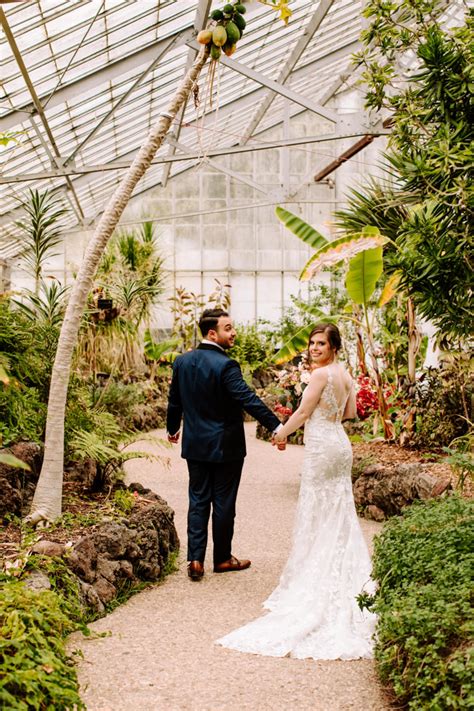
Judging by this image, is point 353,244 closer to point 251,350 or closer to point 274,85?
point 274,85

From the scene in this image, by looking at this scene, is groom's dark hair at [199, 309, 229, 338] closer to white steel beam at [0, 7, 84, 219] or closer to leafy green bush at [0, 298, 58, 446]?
leafy green bush at [0, 298, 58, 446]

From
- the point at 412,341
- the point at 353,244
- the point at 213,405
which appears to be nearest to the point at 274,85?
the point at 412,341

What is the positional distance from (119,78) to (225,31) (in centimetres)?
688

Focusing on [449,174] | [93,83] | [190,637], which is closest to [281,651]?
[190,637]

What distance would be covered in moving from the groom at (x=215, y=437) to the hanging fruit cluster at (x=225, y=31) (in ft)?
4.97

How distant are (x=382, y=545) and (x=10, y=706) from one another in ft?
5.63

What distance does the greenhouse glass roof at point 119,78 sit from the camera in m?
8.69

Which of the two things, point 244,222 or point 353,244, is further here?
point 244,222

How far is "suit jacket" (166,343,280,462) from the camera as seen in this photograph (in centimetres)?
477

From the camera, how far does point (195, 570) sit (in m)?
4.61

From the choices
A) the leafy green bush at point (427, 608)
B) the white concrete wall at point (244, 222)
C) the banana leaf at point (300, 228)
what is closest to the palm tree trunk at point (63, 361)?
the leafy green bush at point (427, 608)

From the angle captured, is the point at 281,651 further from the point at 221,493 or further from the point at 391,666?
the point at 221,493

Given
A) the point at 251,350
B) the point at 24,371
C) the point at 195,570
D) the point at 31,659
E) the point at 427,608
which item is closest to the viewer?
the point at 31,659

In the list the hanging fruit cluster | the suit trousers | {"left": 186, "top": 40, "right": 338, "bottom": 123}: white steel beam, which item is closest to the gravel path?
the suit trousers
